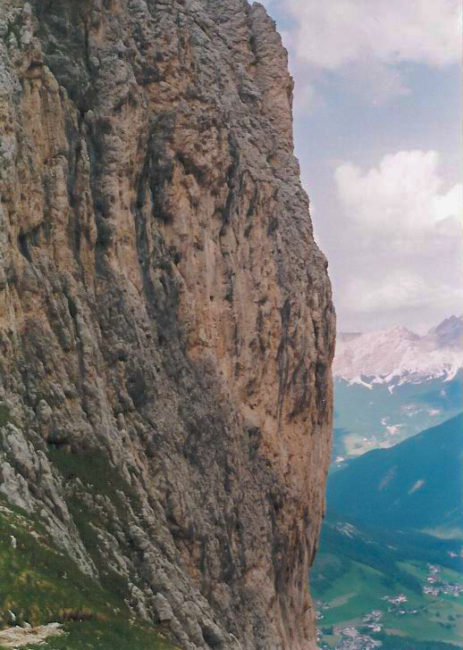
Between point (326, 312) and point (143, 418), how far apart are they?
3777cm

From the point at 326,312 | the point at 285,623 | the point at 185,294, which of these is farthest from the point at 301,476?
the point at 185,294

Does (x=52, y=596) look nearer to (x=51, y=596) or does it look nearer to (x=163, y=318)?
(x=51, y=596)

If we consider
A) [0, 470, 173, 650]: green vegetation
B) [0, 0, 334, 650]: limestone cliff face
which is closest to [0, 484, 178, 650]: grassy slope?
[0, 470, 173, 650]: green vegetation

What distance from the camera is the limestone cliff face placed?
167 ft

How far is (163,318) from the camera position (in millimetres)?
66875

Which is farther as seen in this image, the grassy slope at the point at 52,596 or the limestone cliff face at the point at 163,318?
the limestone cliff face at the point at 163,318

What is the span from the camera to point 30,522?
133 feet

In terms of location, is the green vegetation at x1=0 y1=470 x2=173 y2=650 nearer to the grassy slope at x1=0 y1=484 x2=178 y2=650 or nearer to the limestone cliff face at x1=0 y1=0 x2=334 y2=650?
the grassy slope at x1=0 y1=484 x2=178 y2=650

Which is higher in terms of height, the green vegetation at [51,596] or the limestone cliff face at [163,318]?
the limestone cliff face at [163,318]

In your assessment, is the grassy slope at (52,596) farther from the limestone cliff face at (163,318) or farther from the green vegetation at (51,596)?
the limestone cliff face at (163,318)

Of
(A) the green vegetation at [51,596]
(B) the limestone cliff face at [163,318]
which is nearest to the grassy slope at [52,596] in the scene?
(A) the green vegetation at [51,596]

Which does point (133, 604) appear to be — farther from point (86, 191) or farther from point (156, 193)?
point (156, 193)

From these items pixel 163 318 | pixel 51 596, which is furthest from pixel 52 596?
pixel 163 318

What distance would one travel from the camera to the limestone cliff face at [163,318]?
5088cm
